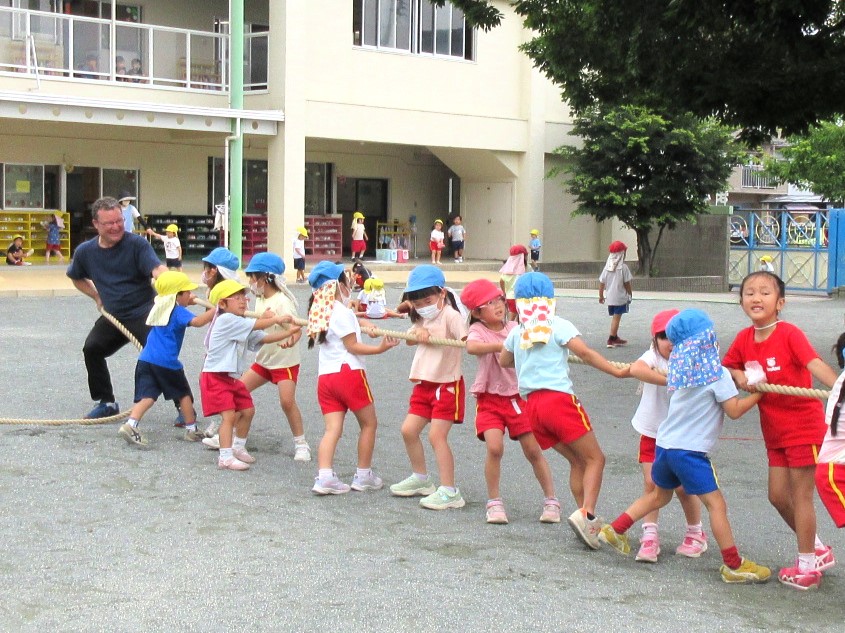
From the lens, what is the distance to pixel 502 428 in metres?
6.90

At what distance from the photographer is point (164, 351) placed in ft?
28.9

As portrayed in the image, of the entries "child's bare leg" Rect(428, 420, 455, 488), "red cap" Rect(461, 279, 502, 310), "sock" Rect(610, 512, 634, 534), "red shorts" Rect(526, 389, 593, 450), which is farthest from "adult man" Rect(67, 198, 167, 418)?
"sock" Rect(610, 512, 634, 534)

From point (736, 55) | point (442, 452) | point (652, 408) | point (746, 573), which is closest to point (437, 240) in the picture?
point (736, 55)

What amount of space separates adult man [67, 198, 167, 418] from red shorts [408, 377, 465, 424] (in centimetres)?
302

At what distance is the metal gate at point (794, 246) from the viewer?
27.2 metres

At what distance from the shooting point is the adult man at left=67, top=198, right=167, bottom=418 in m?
9.47

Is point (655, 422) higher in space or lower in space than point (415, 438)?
higher

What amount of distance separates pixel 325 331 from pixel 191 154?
24.9 meters

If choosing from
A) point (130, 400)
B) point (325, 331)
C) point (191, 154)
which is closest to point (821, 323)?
point (130, 400)

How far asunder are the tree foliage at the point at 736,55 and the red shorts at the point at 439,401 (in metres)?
5.26

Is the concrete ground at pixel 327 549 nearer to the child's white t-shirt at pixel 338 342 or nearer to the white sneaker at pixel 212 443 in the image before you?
the white sneaker at pixel 212 443

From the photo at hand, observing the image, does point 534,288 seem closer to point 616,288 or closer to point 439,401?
point 439,401

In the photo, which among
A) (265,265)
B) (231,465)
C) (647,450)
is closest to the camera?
(647,450)

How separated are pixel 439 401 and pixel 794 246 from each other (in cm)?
2283
